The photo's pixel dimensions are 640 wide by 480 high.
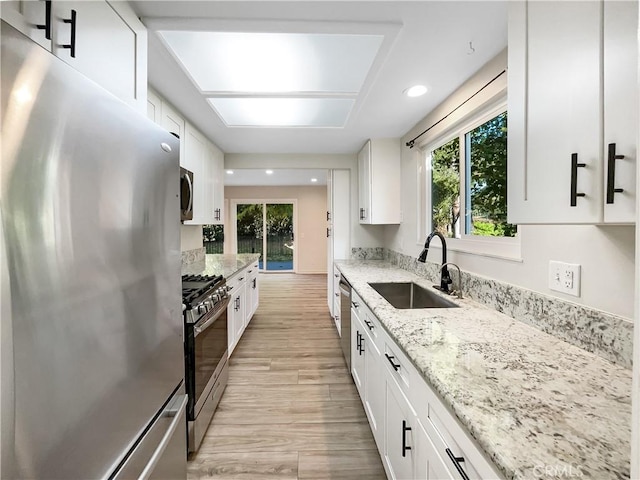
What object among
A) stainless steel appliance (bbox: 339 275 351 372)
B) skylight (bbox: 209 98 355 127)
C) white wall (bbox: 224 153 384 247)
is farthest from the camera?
white wall (bbox: 224 153 384 247)

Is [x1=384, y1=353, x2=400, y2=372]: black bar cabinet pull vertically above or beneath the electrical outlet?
beneath

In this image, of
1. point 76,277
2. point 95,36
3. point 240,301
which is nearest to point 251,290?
point 240,301

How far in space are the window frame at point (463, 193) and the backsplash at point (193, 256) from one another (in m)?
2.43

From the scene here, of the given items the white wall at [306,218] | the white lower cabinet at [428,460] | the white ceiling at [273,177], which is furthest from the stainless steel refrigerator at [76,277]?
the white wall at [306,218]

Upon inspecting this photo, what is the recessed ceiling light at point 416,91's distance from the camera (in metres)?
1.99

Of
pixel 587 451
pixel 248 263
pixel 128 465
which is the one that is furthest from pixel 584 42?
pixel 248 263

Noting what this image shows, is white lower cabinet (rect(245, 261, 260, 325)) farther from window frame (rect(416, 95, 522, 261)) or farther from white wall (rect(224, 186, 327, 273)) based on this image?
white wall (rect(224, 186, 327, 273))

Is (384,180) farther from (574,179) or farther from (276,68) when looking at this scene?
(574,179)

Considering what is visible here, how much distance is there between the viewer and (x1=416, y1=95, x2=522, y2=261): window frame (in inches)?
63.7

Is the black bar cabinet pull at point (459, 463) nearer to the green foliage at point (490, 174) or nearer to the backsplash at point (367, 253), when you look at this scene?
the green foliage at point (490, 174)

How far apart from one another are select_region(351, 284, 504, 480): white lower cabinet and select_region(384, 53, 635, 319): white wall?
711mm

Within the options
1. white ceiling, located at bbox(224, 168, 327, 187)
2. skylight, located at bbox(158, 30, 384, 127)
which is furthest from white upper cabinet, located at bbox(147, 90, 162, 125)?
white ceiling, located at bbox(224, 168, 327, 187)

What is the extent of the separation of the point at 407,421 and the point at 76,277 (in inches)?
47.0

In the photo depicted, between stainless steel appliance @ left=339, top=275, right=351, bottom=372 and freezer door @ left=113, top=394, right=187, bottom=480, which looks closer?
freezer door @ left=113, top=394, right=187, bottom=480
